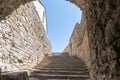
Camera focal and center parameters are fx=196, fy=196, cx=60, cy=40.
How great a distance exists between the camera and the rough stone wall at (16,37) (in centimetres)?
390

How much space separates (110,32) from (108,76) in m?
0.46

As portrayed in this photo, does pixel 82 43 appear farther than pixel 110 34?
Yes

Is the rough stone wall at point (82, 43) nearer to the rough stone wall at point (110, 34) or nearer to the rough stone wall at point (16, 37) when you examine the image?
the rough stone wall at point (16, 37)

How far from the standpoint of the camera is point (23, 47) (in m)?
4.95

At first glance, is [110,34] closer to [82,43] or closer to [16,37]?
[16,37]

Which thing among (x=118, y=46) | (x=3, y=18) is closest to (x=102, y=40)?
(x=118, y=46)

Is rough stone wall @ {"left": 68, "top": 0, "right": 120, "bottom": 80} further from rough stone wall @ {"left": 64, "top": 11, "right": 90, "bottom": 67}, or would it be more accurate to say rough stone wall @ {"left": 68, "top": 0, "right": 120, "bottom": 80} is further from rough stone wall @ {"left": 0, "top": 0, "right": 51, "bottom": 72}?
rough stone wall @ {"left": 64, "top": 11, "right": 90, "bottom": 67}

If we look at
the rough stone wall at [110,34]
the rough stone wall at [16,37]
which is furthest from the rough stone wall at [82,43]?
the rough stone wall at [110,34]

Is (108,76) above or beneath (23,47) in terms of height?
beneath

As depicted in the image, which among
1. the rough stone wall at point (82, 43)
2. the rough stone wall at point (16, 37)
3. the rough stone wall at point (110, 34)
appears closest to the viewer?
the rough stone wall at point (110, 34)

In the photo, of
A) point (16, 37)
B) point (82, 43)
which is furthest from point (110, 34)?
point (82, 43)

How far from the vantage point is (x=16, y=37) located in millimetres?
4547

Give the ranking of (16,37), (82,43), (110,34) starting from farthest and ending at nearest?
(82,43) → (16,37) → (110,34)

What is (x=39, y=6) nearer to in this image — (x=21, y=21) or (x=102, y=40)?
(x=21, y=21)
